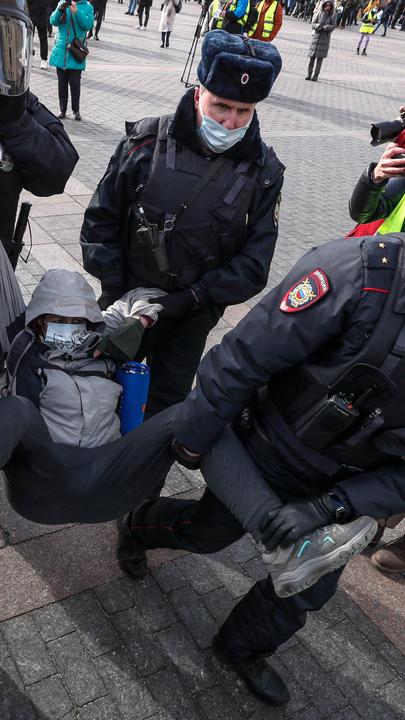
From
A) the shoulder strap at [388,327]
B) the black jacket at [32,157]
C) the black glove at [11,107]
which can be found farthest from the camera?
the black jacket at [32,157]

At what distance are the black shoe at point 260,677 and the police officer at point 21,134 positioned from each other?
186cm

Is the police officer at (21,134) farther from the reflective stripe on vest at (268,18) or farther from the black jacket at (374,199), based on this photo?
the reflective stripe on vest at (268,18)

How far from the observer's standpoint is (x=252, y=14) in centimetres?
1044

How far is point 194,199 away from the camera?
257 cm

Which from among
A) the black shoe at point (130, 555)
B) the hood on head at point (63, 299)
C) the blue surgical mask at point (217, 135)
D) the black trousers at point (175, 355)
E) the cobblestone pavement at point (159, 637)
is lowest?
the cobblestone pavement at point (159, 637)

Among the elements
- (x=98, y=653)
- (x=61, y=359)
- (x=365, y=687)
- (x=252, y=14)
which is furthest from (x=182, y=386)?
(x=252, y=14)

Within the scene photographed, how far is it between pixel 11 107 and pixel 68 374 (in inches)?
36.9

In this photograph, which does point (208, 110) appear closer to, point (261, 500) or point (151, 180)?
point (151, 180)

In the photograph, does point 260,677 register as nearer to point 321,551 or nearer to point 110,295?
point 321,551

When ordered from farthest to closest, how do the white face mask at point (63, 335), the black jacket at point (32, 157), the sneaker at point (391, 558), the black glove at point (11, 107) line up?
1. the sneaker at point (391, 558)
2. the white face mask at point (63, 335)
3. the black jacket at point (32, 157)
4. the black glove at point (11, 107)

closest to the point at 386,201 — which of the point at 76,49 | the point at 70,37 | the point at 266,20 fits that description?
the point at 76,49

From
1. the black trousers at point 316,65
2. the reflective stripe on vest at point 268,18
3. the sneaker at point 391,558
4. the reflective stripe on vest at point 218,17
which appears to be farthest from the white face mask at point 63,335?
the black trousers at point 316,65

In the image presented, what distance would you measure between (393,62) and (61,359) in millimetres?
22034

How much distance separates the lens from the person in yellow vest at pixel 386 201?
2.62 metres
